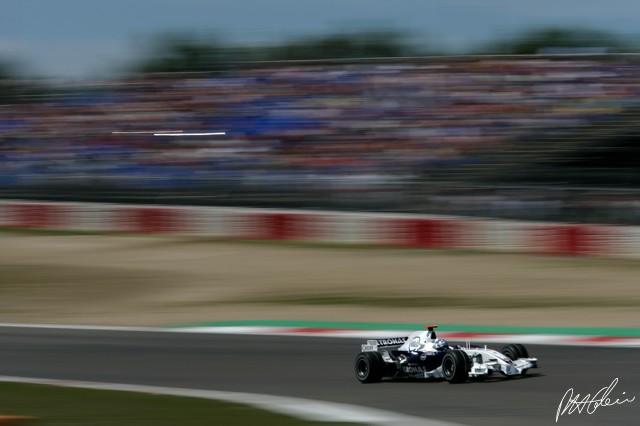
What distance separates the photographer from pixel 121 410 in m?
4.93

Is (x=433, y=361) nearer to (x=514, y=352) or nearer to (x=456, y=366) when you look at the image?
(x=456, y=366)

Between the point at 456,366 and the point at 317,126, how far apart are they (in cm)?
1256

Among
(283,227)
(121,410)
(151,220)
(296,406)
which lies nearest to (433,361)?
(296,406)

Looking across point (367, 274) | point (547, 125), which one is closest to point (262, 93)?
point (547, 125)

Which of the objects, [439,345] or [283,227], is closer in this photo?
[439,345]

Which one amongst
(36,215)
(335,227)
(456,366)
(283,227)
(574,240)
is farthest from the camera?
(36,215)

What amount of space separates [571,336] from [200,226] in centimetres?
935

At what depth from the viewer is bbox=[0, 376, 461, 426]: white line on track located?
4793mm

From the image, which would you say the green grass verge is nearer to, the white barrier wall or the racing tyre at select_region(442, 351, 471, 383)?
the racing tyre at select_region(442, 351, 471, 383)

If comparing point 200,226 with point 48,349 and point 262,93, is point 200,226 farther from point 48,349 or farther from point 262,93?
point 48,349

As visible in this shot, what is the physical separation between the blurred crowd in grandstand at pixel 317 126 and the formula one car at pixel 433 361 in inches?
358

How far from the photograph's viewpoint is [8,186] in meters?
18.7

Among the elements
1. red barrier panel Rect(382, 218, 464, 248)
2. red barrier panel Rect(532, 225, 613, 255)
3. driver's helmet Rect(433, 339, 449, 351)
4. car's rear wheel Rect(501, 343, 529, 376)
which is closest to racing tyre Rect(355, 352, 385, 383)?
driver's helmet Rect(433, 339, 449, 351)

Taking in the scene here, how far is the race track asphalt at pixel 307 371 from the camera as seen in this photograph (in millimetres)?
5074
